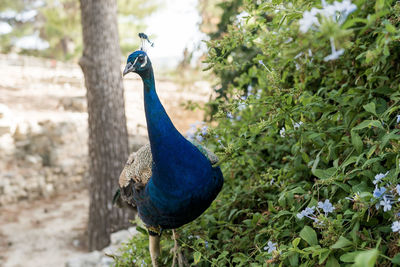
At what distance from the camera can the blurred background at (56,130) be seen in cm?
525

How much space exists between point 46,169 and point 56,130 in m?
0.99

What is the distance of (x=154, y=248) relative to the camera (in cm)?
209

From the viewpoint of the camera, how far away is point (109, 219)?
464 cm

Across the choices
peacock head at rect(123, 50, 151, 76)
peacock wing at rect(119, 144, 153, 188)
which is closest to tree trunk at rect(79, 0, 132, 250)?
peacock wing at rect(119, 144, 153, 188)

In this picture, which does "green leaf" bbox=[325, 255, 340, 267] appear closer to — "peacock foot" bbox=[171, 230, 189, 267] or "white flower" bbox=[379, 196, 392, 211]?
"white flower" bbox=[379, 196, 392, 211]

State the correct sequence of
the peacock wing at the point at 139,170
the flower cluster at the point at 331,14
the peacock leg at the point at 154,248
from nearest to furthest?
the flower cluster at the point at 331,14
the peacock wing at the point at 139,170
the peacock leg at the point at 154,248

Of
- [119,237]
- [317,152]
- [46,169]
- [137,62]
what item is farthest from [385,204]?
[46,169]

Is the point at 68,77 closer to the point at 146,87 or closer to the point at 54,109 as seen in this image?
the point at 54,109

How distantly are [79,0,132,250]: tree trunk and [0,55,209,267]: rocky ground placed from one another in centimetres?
71

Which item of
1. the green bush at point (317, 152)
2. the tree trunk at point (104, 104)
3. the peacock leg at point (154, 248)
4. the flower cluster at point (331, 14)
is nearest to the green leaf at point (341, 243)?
the green bush at point (317, 152)

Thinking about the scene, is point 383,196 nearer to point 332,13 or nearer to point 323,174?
point 323,174

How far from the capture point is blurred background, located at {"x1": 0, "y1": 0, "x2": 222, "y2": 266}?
525 centimetres

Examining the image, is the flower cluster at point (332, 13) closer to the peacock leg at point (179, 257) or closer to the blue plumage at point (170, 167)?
the blue plumage at point (170, 167)

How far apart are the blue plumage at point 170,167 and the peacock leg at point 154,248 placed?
394 millimetres
